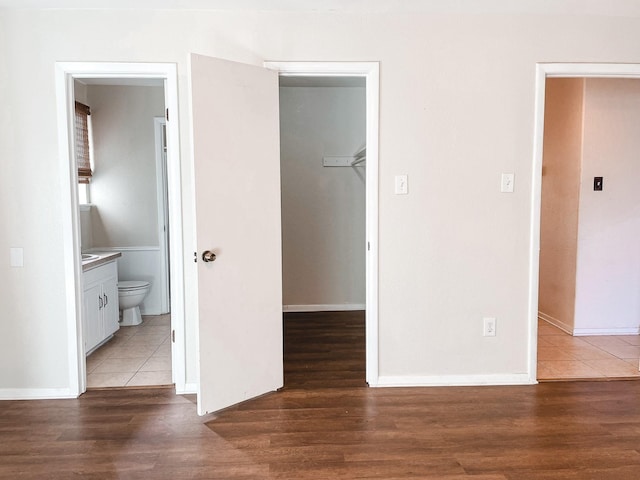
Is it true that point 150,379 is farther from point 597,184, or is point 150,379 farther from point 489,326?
point 597,184

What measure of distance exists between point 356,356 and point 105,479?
186cm

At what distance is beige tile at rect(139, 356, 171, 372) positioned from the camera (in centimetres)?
301

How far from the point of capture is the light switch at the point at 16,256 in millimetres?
2529

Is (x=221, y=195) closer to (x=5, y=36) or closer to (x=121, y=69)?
(x=121, y=69)

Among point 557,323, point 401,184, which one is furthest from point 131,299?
point 557,323

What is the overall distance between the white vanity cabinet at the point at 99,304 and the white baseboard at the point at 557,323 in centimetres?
396

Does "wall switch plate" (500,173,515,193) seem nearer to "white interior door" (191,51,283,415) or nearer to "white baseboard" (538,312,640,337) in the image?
"white interior door" (191,51,283,415)

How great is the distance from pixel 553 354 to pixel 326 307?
2.23m

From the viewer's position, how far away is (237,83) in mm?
2318

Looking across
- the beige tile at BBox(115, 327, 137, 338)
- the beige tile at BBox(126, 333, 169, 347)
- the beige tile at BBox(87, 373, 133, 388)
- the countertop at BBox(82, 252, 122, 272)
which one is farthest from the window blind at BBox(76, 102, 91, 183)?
the beige tile at BBox(87, 373, 133, 388)

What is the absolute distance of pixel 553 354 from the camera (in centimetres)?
321

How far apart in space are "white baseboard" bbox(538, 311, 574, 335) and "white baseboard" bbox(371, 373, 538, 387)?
130 centimetres

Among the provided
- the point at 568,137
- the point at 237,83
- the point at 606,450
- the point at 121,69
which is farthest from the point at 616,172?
the point at 121,69

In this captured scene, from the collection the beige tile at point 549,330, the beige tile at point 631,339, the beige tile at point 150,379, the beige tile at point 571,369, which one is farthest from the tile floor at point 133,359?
the beige tile at point 631,339
